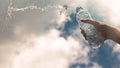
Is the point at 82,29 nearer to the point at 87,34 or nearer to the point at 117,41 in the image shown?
the point at 87,34

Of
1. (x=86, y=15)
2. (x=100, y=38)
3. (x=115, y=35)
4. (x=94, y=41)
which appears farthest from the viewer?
(x=86, y=15)

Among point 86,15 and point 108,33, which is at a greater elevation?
point 86,15

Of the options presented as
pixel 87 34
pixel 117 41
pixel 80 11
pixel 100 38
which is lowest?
pixel 117 41

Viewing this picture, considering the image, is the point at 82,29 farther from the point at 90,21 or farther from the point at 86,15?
the point at 86,15

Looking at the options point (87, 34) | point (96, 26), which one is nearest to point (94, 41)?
point (87, 34)

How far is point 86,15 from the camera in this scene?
9.72 metres

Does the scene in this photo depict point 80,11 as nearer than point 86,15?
Yes

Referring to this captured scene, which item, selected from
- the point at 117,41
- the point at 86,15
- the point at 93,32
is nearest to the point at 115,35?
the point at 117,41

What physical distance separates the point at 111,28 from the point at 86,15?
14.7 ft

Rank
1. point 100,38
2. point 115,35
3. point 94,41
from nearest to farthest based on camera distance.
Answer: point 115,35 < point 100,38 < point 94,41

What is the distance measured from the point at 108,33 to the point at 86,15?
4436mm

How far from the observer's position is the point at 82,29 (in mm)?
6891

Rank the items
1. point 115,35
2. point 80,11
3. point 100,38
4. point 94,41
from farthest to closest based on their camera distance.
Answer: point 80,11 < point 94,41 < point 100,38 < point 115,35

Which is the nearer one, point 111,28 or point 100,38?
point 111,28
